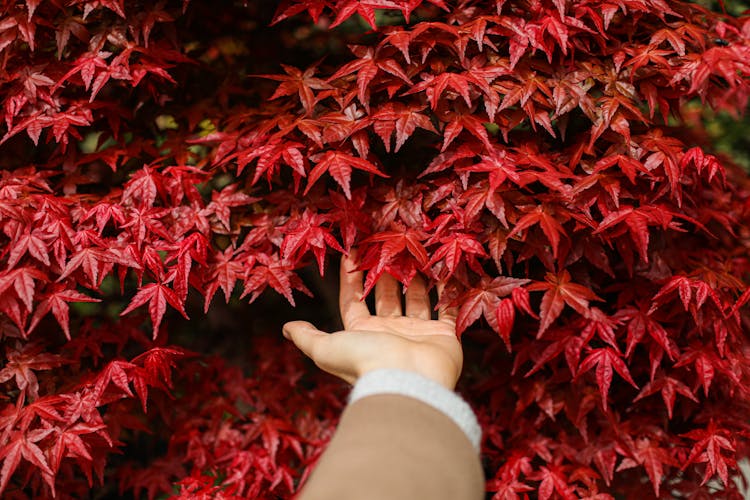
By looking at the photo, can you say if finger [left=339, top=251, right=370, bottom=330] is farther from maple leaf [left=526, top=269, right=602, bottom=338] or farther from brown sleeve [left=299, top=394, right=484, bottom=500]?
brown sleeve [left=299, top=394, right=484, bottom=500]

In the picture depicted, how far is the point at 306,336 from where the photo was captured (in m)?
1.54

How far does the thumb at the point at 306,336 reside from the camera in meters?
1.50

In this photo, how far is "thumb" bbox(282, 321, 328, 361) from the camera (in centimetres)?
150

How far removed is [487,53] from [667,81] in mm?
491

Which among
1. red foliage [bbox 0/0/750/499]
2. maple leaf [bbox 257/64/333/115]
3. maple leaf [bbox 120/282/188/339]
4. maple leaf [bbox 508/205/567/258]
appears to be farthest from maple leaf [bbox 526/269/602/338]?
maple leaf [bbox 120/282/188/339]

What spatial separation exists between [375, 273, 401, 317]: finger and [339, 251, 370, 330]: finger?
0.04 meters

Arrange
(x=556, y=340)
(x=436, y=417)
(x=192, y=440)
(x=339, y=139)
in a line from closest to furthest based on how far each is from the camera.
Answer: (x=436, y=417), (x=339, y=139), (x=556, y=340), (x=192, y=440)

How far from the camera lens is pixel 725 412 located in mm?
1801

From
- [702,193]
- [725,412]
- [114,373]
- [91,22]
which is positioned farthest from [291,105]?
[725,412]

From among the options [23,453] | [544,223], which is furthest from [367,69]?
[23,453]

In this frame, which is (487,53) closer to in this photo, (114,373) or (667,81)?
(667,81)

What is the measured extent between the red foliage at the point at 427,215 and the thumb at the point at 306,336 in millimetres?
104

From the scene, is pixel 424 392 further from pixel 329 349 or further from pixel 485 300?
A: pixel 485 300

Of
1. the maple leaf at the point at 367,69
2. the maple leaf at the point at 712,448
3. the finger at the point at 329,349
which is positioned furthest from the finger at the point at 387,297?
the maple leaf at the point at 712,448
